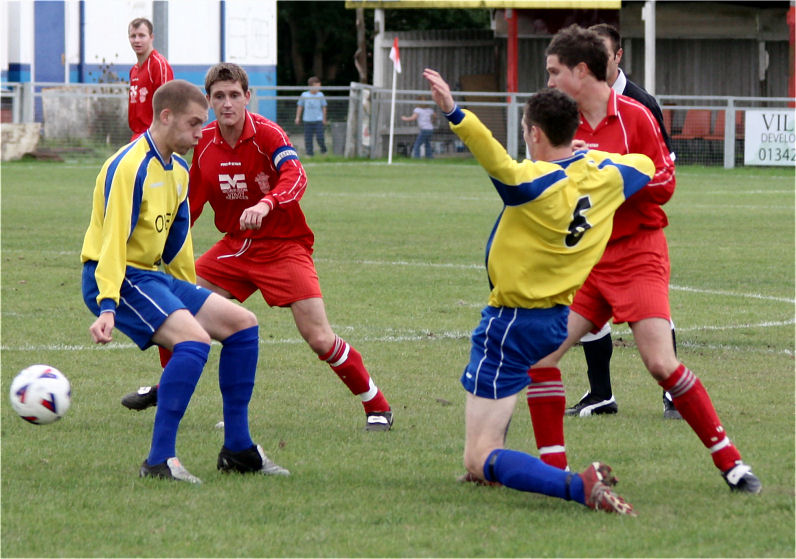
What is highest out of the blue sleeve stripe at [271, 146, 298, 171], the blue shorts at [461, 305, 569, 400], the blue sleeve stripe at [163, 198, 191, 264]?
the blue sleeve stripe at [271, 146, 298, 171]

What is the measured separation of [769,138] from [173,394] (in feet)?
74.0

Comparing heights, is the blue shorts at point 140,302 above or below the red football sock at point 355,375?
above

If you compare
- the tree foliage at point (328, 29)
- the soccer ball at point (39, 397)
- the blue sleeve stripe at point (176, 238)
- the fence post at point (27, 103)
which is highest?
the tree foliage at point (328, 29)

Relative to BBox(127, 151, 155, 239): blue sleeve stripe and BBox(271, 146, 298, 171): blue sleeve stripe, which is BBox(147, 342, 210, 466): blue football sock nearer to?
BBox(127, 151, 155, 239): blue sleeve stripe

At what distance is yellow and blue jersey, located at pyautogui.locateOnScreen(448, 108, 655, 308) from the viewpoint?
14.9 feet

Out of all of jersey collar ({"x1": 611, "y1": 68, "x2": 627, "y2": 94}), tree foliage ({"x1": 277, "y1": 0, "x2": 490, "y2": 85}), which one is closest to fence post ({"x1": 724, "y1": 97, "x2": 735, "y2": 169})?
jersey collar ({"x1": 611, "y1": 68, "x2": 627, "y2": 94})

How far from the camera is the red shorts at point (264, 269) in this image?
20.6ft

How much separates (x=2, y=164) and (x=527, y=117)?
22.3 meters

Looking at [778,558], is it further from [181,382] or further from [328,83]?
[328,83]

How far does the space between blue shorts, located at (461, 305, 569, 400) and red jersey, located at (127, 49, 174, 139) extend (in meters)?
8.22

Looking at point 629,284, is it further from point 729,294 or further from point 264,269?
point 729,294

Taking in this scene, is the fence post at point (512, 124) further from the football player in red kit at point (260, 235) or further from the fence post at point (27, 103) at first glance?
the football player in red kit at point (260, 235)

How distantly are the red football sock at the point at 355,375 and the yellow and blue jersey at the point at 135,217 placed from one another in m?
1.09

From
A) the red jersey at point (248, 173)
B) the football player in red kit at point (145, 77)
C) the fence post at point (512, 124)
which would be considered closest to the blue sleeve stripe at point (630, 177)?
the red jersey at point (248, 173)
